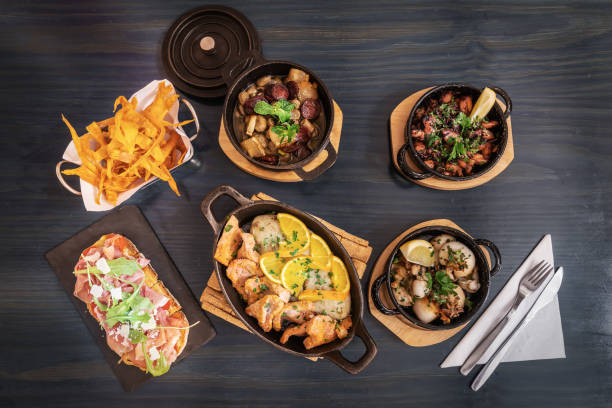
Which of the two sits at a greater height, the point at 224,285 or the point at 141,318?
the point at 224,285

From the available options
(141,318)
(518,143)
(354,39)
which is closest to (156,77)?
(354,39)

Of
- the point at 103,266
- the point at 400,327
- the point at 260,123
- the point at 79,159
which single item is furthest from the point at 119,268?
the point at 400,327

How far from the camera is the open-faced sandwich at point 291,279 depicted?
190 cm

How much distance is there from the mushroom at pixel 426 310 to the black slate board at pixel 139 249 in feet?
3.90

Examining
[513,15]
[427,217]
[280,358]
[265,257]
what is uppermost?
[513,15]

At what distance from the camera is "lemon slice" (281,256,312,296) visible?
1.91 m

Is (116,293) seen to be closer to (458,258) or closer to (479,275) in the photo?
(458,258)

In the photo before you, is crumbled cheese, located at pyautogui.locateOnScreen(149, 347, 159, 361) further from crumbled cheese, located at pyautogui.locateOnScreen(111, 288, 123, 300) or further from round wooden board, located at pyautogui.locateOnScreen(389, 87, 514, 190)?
round wooden board, located at pyautogui.locateOnScreen(389, 87, 514, 190)

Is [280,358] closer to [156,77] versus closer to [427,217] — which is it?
[427,217]

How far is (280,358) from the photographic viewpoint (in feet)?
7.26

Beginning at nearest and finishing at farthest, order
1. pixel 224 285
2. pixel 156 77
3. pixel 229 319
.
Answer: pixel 224 285, pixel 229 319, pixel 156 77

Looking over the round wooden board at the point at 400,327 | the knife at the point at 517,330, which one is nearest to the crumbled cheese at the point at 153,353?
the round wooden board at the point at 400,327

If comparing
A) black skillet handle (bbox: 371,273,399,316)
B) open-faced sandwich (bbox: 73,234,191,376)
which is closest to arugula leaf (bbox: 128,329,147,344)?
open-faced sandwich (bbox: 73,234,191,376)

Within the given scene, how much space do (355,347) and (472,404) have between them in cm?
80
